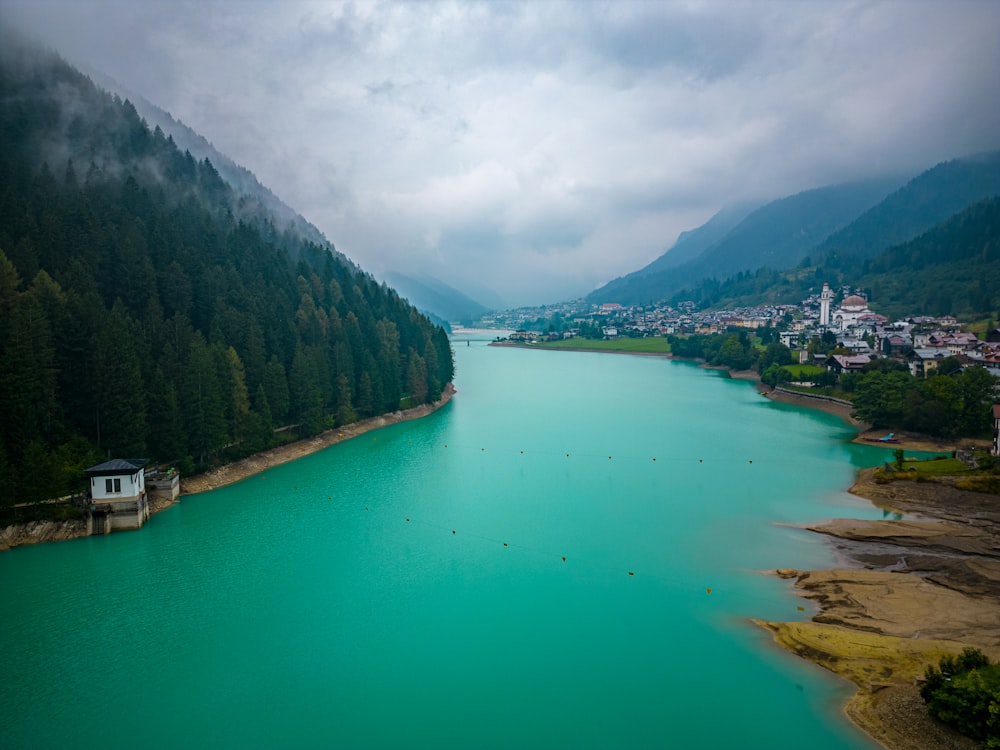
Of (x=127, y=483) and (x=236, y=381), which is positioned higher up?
(x=236, y=381)

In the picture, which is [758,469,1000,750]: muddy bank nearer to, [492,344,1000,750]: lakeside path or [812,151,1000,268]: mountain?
[492,344,1000,750]: lakeside path

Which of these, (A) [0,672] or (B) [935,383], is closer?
(A) [0,672]

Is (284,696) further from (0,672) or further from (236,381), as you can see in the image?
(236,381)

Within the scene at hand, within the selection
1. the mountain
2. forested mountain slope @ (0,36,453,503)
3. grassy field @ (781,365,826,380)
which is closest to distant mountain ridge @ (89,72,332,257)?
forested mountain slope @ (0,36,453,503)

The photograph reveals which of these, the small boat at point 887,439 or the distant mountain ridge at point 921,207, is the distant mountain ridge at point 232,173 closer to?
the small boat at point 887,439

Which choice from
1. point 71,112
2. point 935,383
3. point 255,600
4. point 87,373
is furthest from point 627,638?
point 71,112

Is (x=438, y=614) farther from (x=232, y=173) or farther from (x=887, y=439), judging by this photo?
(x=232, y=173)

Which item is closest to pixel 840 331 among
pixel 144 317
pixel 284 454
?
pixel 284 454
